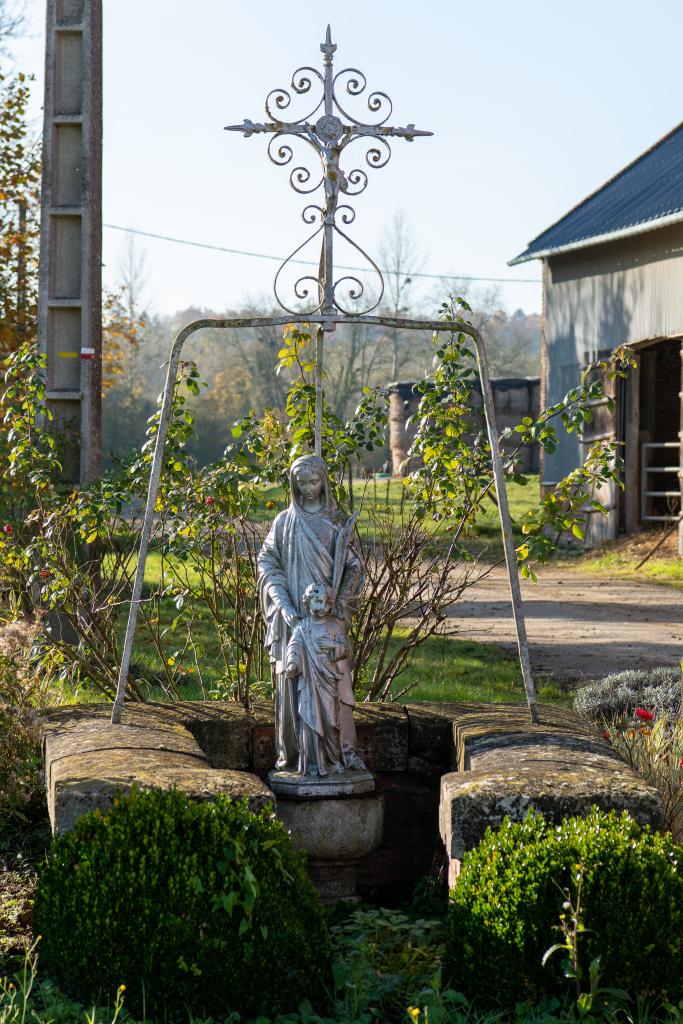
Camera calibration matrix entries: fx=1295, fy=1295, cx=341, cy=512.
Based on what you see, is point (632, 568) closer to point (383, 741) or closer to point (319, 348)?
point (383, 741)

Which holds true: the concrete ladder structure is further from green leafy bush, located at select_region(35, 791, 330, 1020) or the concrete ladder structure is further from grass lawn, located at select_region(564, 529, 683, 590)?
grass lawn, located at select_region(564, 529, 683, 590)

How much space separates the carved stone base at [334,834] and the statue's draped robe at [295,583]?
0.23m

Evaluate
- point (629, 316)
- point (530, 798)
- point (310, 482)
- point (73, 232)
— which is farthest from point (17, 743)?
point (629, 316)

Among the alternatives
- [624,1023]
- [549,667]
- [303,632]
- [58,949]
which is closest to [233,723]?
[303,632]

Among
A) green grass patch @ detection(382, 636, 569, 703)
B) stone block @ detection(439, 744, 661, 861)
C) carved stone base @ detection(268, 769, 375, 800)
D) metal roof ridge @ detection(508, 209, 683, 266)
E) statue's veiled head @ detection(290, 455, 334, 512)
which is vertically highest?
metal roof ridge @ detection(508, 209, 683, 266)

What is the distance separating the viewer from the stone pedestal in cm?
527

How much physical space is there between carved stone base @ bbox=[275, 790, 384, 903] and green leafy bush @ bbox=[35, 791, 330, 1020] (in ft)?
3.75

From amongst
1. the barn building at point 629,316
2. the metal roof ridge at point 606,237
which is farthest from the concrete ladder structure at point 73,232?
the barn building at point 629,316

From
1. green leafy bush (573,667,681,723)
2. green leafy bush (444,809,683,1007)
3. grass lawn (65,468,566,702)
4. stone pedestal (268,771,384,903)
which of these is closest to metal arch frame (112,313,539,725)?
stone pedestal (268,771,384,903)

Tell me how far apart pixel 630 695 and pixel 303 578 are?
3508 mm

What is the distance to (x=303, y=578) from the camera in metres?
5.48

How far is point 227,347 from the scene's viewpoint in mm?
48188

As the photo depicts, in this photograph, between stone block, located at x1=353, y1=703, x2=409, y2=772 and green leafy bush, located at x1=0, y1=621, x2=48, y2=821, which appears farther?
stone block, located at x1=353, y1=703, x2=409, y2=772

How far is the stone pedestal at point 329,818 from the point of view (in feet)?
17.3
